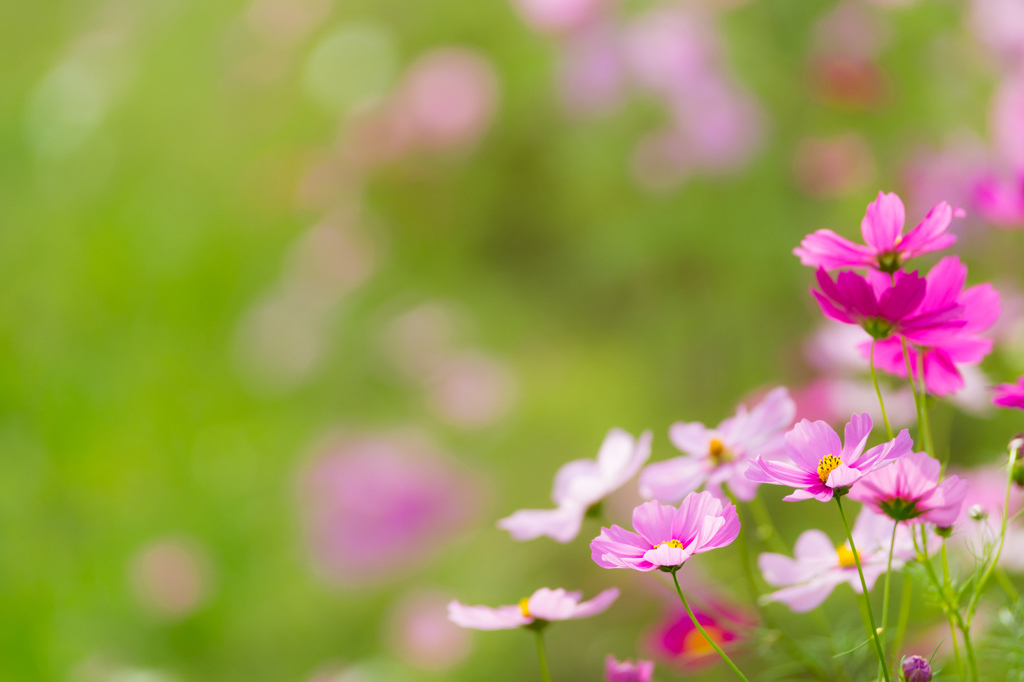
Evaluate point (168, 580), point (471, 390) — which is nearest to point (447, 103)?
point (471, 390)

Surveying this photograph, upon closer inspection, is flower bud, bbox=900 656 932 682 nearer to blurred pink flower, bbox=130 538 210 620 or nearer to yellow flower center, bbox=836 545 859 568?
yellow flower center, bbox=836 545 859 568

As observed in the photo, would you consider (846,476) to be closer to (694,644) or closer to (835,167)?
(694,644)

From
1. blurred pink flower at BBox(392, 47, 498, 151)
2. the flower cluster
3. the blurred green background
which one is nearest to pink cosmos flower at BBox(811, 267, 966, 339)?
the flower cluster

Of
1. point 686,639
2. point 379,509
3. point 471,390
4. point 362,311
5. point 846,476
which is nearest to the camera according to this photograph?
point 846,476

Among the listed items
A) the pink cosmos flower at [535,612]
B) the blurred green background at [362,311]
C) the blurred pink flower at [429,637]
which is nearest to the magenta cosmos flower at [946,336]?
the pink cosmos flower at [535,612]

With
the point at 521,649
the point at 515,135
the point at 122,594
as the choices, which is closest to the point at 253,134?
the point at 515,135

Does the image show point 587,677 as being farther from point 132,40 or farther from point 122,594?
point 132,40
